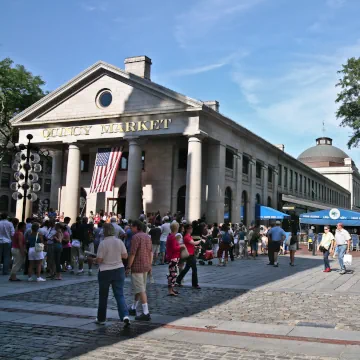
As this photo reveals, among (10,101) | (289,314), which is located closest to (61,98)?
(10,101)

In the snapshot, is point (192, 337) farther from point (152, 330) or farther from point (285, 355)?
point (285, 355)

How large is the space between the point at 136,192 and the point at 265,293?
22.3 m

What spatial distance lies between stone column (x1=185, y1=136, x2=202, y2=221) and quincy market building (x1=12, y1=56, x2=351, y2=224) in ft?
0.22

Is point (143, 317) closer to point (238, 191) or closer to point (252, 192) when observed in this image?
point (238, 191)

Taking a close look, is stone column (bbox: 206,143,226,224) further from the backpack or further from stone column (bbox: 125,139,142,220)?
the backpack

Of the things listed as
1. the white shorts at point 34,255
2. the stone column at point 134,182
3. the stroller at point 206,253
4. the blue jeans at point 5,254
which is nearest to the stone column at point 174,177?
the stone column at point 134,182

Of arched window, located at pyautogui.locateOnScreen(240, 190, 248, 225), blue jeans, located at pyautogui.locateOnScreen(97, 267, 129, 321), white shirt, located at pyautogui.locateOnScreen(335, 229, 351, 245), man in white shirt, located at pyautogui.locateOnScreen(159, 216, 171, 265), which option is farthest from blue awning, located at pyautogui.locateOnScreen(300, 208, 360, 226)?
blue jeans, located at pyautogui.locateOnScreen(97, 267, 129, 321)

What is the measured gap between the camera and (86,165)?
1604 inches

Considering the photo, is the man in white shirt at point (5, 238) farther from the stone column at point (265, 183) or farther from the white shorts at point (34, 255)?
the stone column at point (265, 183)

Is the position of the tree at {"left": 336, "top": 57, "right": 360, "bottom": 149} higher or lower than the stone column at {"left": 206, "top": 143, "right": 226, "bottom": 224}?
higher

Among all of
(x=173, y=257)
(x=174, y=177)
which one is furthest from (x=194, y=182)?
(x=173, y=257)

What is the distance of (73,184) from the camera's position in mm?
36906

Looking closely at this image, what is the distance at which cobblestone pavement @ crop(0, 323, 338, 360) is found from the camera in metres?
6.50

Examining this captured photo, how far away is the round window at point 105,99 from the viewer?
119 ft
